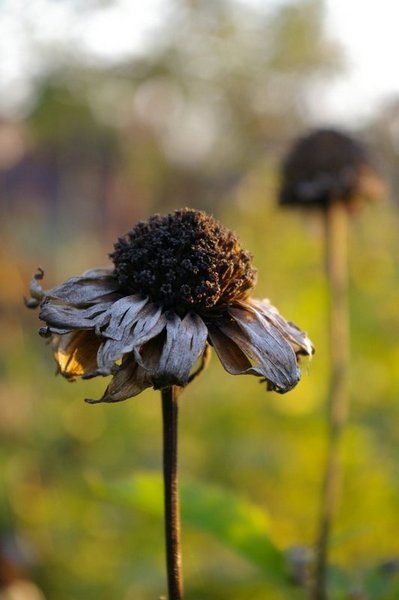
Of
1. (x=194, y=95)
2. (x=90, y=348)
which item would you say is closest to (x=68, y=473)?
(x=90, y=348)

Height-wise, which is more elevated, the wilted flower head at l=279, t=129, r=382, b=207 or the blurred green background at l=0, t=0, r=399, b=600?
the wilted flower head at l=279, t=129, r=382, b=207

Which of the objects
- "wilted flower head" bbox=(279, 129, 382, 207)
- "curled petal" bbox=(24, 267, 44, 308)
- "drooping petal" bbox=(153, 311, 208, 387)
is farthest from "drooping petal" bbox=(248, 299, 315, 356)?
"wilted flower head" bbox=(279, 129, 382, 207)

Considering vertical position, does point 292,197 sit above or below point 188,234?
above

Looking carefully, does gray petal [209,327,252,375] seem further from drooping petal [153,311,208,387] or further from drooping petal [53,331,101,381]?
drooping petal [53,331,101,381]

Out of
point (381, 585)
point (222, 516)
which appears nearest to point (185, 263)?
point (222, 516)

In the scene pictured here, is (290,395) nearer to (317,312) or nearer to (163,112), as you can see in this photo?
(317,312)

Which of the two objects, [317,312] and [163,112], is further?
[163,112]
